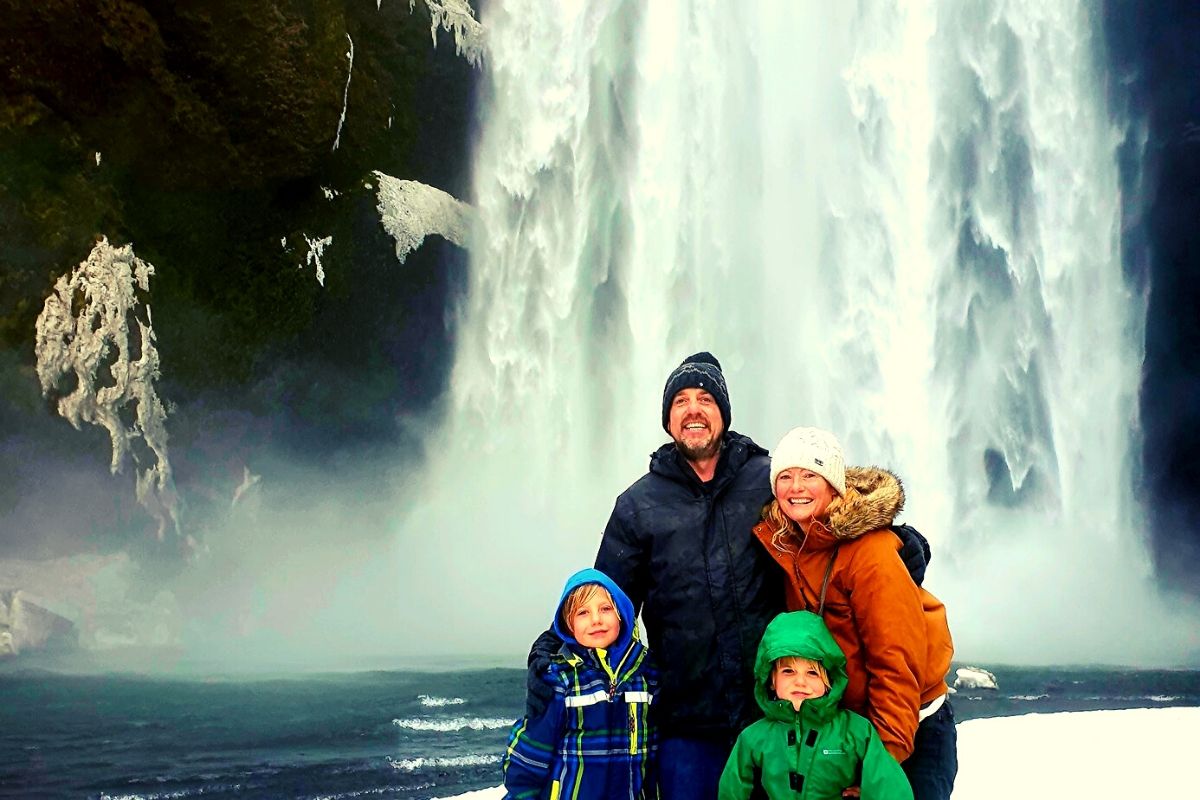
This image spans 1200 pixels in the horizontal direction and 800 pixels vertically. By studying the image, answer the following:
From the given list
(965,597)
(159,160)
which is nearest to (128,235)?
(159,160)

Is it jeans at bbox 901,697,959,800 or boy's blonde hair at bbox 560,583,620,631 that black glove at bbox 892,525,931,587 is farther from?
boy's blonde hair at bbox 560,583,620,631

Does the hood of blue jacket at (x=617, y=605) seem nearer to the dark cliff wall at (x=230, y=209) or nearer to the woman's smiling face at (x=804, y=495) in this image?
the woman's smiling face at (x=804, y=495)

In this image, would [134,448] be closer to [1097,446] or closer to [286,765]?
[286,765]

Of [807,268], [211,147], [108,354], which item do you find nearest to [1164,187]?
[807,268]

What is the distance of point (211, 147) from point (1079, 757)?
632 inches

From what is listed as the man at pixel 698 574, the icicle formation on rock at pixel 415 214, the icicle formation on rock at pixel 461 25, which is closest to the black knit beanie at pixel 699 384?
the man at pixel 698 574

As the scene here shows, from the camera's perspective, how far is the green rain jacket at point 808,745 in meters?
2.54

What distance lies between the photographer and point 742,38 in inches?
843

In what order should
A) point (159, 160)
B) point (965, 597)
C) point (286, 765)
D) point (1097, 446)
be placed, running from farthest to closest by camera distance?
1. point (1097, 446)
2. point (965, 597)
3. point (159, 160)
4. point (286, 765)

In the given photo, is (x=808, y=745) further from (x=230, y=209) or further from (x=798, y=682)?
(x=230, y=209)

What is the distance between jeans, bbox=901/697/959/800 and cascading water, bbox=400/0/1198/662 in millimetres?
17364

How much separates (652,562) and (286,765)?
9242 millimetres

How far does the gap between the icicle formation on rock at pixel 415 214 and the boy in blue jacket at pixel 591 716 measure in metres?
17.1

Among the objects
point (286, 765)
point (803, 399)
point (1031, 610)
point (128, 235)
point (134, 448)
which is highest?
point (128, 235)
